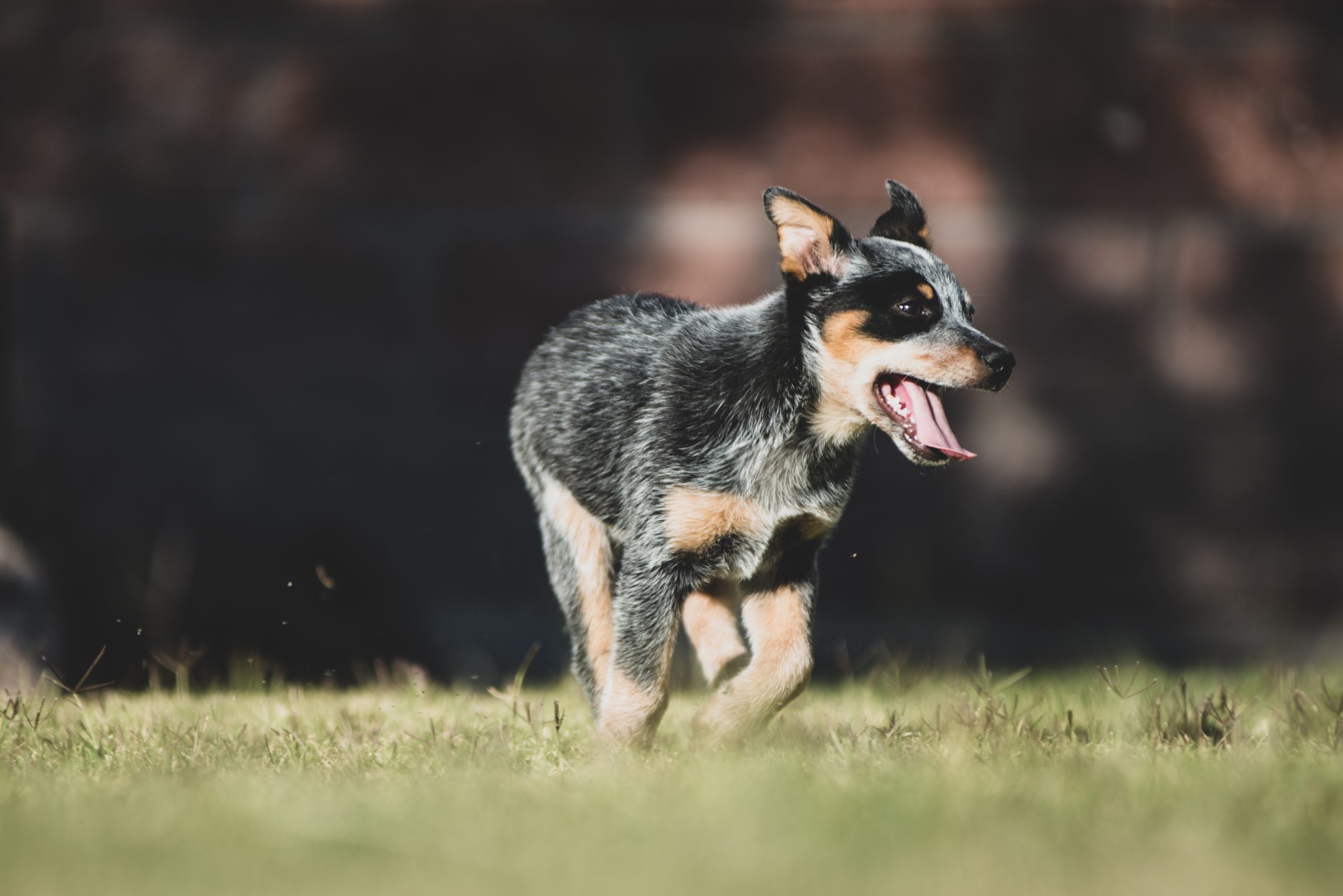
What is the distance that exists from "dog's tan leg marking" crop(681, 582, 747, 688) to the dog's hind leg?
0.86ft

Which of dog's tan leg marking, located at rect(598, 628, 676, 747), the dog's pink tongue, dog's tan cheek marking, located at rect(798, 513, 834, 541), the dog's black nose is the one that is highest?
the dog's black nose

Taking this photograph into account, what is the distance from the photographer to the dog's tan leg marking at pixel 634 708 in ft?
11.9

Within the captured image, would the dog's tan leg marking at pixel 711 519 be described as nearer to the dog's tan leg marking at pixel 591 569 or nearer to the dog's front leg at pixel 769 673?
the dog's front leg at pixel 769 673

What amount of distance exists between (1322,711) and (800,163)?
11.7 ft

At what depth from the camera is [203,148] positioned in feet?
21.4

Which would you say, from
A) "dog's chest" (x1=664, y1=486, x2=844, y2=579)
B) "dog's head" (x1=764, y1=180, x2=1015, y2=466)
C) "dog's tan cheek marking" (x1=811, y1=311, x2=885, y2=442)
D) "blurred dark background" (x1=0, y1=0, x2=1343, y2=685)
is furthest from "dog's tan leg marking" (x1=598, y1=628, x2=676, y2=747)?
"blurred dark background" (x1=0, y1=0, x2=1343, y2=685)

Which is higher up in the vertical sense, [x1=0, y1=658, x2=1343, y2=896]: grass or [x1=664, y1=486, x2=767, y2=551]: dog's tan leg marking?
[x1=664, y1=486, x2=767, y2=551]: dog's tan leg marking

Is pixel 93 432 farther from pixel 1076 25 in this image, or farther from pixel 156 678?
pixel 1076 25

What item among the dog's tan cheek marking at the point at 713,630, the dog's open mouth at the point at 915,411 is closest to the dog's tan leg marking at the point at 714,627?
the dog's tan cheek marking at the point at 713,630

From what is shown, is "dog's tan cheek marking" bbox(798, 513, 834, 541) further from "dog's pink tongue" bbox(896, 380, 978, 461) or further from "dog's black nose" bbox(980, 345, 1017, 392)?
"dog's black nose" bbox(980, 345, 1017, 392)

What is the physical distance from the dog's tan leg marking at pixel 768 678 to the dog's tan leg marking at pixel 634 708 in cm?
14

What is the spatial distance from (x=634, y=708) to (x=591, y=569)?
624mm

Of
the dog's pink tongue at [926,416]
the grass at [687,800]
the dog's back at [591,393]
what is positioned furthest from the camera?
the dog's back at [591,393]

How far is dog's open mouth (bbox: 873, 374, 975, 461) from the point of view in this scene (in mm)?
3445
